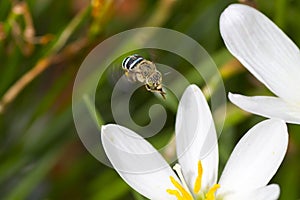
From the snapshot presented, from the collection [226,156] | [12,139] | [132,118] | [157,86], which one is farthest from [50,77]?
[157,86]

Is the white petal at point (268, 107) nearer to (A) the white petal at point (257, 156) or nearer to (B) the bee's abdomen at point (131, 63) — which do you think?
(A) the white petal at point (257, 156)

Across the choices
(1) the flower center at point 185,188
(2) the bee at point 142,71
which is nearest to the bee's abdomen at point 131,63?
(2) the bee at point 142,71

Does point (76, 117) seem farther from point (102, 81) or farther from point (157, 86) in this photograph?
point (157, 86)

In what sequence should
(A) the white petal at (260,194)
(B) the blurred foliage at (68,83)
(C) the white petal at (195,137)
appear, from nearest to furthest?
1. (A) the white petal at (260,194)
2. (C) the white petal at (195,137)
3. (B) the blurred foliage at (68,83)

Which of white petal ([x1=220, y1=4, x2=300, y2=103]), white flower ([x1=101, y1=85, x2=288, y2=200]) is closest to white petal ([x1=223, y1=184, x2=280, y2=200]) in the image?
white flower ([x1=101, y1=85, x2=288, y2=200])

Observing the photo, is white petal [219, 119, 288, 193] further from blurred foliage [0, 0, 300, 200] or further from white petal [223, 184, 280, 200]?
blurred foliage [0, 0, 300, 200]
